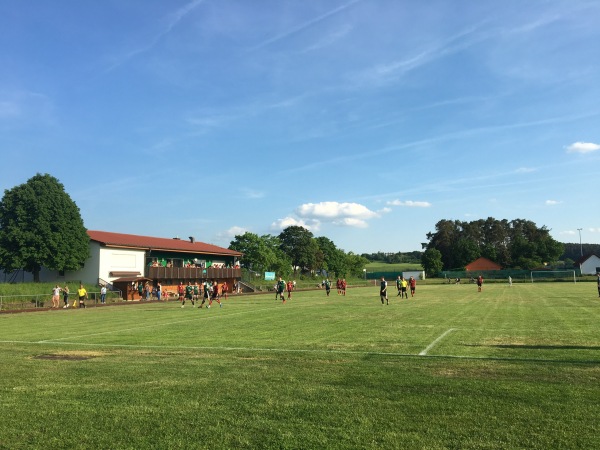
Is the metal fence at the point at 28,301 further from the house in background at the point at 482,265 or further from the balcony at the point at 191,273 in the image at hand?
the house in background at the point at 482,265

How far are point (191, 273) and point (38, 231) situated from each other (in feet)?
59.1

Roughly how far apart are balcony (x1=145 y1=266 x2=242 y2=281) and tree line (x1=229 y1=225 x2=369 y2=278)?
64.1 feet

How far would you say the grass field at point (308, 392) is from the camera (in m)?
5.44

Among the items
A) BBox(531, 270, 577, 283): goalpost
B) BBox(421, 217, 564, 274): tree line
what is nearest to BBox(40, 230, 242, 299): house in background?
BBox(531, 270, 577, 283): goalpost

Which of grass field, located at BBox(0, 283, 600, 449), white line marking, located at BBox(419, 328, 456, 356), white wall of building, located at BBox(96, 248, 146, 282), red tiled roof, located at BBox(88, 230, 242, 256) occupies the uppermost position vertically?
red tiled roof, located at BBox(88, 230, 242, 256)

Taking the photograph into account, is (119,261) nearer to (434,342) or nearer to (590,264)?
(434,342)

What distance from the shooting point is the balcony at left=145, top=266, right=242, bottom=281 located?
5666 centimetres

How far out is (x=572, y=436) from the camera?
17.3 feet

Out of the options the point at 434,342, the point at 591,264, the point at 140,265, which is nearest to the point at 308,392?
the point at 434,342

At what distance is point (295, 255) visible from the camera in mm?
122812

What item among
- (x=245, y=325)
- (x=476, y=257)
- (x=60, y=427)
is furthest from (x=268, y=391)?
(x=476, y=257)

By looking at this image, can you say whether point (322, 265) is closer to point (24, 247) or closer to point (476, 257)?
point (476, 257)

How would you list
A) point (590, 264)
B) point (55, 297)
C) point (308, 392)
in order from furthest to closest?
point (590, 264)
point (55, 297)
point (308, 392)

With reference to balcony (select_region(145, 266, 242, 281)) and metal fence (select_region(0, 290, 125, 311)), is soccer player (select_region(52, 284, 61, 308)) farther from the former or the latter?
balcony (select_region(145, 266, 242, 281))
